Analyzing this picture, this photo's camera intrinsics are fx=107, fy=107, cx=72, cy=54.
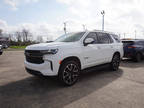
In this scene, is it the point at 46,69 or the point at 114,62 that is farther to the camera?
the point at 114,62

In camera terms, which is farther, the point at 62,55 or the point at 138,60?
the point at 138,60

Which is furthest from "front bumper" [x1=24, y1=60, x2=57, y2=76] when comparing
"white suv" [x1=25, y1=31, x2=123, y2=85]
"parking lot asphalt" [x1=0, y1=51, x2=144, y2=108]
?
"parking lot asphalt" [x1=0, y1=51, x2=144, y2=108]

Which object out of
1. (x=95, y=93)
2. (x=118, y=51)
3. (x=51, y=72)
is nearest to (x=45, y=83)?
(x=51, y=72)

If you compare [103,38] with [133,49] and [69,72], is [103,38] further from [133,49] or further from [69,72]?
[133,49]

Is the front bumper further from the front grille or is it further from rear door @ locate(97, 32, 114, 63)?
rear door @ locate(97, 32, 114, 63)

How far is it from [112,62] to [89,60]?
1.82 m

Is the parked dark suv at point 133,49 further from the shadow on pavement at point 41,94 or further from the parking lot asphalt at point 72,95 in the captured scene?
the shadow on pavement at point 41,94

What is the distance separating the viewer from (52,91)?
320 cm

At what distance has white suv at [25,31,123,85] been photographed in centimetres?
311

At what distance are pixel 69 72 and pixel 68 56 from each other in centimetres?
55

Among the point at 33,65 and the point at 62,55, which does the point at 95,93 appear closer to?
the point at 62,55

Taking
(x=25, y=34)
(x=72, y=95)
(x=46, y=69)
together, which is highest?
(x=25, y=34)

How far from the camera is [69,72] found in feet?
11.5

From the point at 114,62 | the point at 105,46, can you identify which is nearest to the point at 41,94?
the point at 105,46
